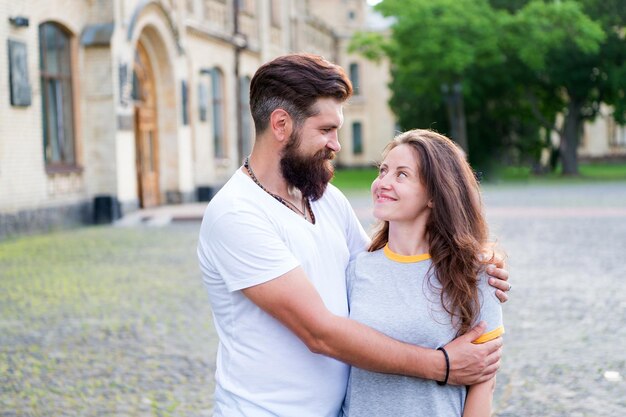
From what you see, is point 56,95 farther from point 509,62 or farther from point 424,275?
point 509,62

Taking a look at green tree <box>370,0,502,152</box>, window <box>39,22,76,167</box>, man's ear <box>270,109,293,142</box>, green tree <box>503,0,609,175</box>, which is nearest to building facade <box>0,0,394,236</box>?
window <box>39,22,76,167</box>

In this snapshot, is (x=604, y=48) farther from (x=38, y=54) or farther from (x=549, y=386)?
(x=549, y=386)

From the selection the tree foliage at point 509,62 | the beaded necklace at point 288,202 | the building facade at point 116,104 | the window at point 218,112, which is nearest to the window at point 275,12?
the building facade at point 116,104

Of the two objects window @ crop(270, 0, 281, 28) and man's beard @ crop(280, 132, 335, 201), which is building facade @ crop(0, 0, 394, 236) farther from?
man's beard @ crop(280, 132, 335, 201)

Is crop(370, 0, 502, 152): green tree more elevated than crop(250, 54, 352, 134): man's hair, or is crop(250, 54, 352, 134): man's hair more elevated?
crop(370, 0, 502, 152): green tree

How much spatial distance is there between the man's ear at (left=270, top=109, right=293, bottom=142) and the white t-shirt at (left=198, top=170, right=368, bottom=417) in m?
0.16

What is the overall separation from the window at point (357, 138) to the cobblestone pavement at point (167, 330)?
176 ft

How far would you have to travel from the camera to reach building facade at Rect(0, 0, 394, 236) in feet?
58.6

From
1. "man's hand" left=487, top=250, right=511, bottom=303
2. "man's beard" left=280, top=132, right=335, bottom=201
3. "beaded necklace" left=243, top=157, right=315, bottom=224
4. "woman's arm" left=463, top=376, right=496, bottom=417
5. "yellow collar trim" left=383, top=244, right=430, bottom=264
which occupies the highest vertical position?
"man's beard" left=280, top=132, right=335, bottom=201

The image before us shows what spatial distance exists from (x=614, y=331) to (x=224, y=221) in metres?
5.89

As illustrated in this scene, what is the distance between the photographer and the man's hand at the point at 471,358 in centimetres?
259

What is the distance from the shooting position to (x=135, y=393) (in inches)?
234

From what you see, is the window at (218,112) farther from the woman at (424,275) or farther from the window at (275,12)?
the woman at (424,275)

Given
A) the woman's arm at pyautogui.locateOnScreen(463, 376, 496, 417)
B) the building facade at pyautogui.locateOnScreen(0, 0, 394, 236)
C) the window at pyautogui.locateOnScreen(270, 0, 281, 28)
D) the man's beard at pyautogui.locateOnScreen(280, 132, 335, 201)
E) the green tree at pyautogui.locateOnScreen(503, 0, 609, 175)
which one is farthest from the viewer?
the green tree at pyautogui.locateOnScreen(503, 0, 609, 175)
